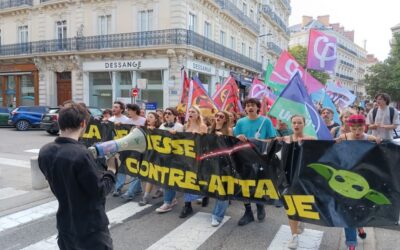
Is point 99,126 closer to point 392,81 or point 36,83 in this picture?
point 36,83

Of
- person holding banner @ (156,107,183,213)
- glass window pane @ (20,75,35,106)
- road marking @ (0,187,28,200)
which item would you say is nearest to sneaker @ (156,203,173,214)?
person holding banner @ (156,107,183,213)

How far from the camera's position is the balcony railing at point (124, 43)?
20.0 m

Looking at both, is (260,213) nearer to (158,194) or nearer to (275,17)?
(158,194)

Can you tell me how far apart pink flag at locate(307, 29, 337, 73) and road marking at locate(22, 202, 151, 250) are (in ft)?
17.8

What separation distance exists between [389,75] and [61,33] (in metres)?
34.7

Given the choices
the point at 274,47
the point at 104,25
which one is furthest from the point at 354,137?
the point at 274,47

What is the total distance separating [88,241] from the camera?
7.80 feet

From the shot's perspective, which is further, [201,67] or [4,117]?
[201,67]

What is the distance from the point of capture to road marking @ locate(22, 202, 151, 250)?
418cm

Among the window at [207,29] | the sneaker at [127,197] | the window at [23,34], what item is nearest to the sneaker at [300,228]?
the sneaker at [127,197]

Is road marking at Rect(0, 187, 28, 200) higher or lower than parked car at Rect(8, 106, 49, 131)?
lower

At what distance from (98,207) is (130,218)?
9.64 feet

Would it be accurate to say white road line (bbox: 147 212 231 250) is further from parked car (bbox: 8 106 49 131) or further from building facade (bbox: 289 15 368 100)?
building facade (bbox: 289 15 368 100)

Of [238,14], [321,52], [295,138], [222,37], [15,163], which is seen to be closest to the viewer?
[295,138]
